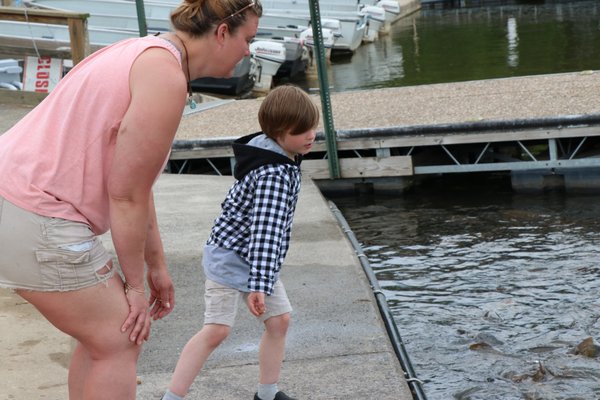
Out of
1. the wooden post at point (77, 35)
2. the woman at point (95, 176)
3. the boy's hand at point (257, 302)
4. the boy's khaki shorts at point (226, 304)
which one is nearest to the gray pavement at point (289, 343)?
the boy's khaki shorts at point (226, 304)

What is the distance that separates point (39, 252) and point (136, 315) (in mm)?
332

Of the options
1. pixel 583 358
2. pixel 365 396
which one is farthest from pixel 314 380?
pixel 583 358

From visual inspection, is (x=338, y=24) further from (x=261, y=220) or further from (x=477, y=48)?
(x=261, y=220)

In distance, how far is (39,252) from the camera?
8.59 feet

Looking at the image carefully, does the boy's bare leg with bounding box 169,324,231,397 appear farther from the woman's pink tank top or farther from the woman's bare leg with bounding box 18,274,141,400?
the woman's pink tank top

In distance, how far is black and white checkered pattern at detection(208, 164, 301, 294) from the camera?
12.3 ft

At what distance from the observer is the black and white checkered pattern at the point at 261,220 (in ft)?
12.3

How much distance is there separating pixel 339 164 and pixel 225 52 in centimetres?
773

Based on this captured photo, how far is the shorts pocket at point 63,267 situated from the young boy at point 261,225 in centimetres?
115

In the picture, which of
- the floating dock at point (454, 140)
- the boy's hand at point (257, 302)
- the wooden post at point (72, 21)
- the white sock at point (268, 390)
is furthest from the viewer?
the wooden post at point (72, 21)

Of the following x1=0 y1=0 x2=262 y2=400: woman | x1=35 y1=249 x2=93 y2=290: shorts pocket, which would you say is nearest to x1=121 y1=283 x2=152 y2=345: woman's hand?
x1=0 y1=0 x2=262 y2=400: woman

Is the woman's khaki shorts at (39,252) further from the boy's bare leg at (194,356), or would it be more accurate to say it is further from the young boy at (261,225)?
the boy's bare leg at (194,356)

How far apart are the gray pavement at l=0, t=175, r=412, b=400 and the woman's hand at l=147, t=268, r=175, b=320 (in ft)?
4.11

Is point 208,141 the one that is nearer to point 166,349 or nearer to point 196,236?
point 196,236
